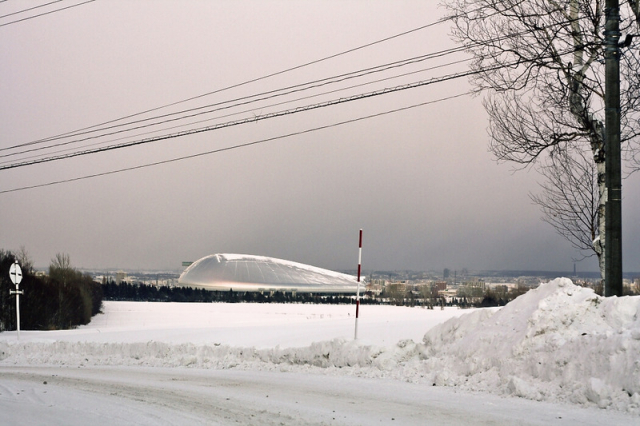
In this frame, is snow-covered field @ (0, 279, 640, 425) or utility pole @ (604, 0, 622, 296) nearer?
snow-covered field @ (0, 279, 640, 425)

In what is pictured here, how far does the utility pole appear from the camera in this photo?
36.9 feet

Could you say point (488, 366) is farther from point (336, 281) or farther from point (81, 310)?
point (336, 281)

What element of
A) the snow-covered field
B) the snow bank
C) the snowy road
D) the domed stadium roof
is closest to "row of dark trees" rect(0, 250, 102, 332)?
the snow-covered field

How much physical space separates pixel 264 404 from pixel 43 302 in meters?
31.5

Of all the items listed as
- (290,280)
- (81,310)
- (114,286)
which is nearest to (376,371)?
(81,310)

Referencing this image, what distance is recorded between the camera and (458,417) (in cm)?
747

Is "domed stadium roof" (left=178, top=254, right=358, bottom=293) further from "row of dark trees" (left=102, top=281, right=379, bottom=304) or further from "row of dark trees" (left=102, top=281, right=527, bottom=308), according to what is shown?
"row of dark trees" (left=102, top=281, right=379, bottom=304)

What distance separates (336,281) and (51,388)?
79788 millimetres

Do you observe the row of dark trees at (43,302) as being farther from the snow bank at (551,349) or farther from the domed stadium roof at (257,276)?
the domed stadium roof at (257,276)

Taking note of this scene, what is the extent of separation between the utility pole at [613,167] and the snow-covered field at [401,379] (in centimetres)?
119

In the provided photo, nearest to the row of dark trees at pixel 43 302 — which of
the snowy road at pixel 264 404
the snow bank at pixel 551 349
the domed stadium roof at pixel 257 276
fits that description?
the snowy road at pixel 264 404

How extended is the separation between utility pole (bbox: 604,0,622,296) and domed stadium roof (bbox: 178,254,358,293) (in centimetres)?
7420

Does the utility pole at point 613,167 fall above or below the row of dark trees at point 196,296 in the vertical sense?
above

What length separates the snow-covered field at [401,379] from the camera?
25.1 ft
